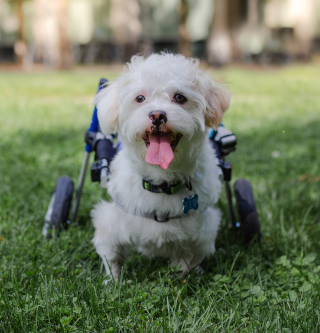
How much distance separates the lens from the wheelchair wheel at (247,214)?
2734mm

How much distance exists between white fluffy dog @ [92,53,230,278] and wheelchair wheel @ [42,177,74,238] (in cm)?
46

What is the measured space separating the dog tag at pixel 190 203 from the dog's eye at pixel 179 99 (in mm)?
533

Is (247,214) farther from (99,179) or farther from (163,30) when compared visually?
(163,30)

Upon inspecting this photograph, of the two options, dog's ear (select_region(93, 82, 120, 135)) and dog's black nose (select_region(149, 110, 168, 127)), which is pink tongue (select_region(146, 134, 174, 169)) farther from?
dog's ear (select_region(93, 82, 120, 135))

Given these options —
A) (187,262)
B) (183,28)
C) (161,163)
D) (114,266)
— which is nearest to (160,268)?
(187,262)

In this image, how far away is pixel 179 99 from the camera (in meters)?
2.10

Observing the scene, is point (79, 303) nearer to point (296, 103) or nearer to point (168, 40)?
point (296, 103)

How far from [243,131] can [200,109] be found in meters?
4.19

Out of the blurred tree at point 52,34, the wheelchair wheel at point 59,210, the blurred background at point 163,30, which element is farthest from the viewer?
the blurred background at point 163,30


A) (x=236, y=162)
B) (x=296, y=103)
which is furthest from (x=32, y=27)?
(x=236, y=162)

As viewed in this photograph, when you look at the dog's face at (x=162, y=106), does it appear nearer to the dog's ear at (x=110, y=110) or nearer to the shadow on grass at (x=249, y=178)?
the dog's ear at (x=110, y=110)

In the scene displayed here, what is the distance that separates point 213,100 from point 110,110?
59 cm

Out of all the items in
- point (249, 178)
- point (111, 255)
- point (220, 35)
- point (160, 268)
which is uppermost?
point (220, 35)

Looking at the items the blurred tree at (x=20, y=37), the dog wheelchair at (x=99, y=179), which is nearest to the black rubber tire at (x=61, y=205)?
the dog wheelchair at (x=99, y=179)
